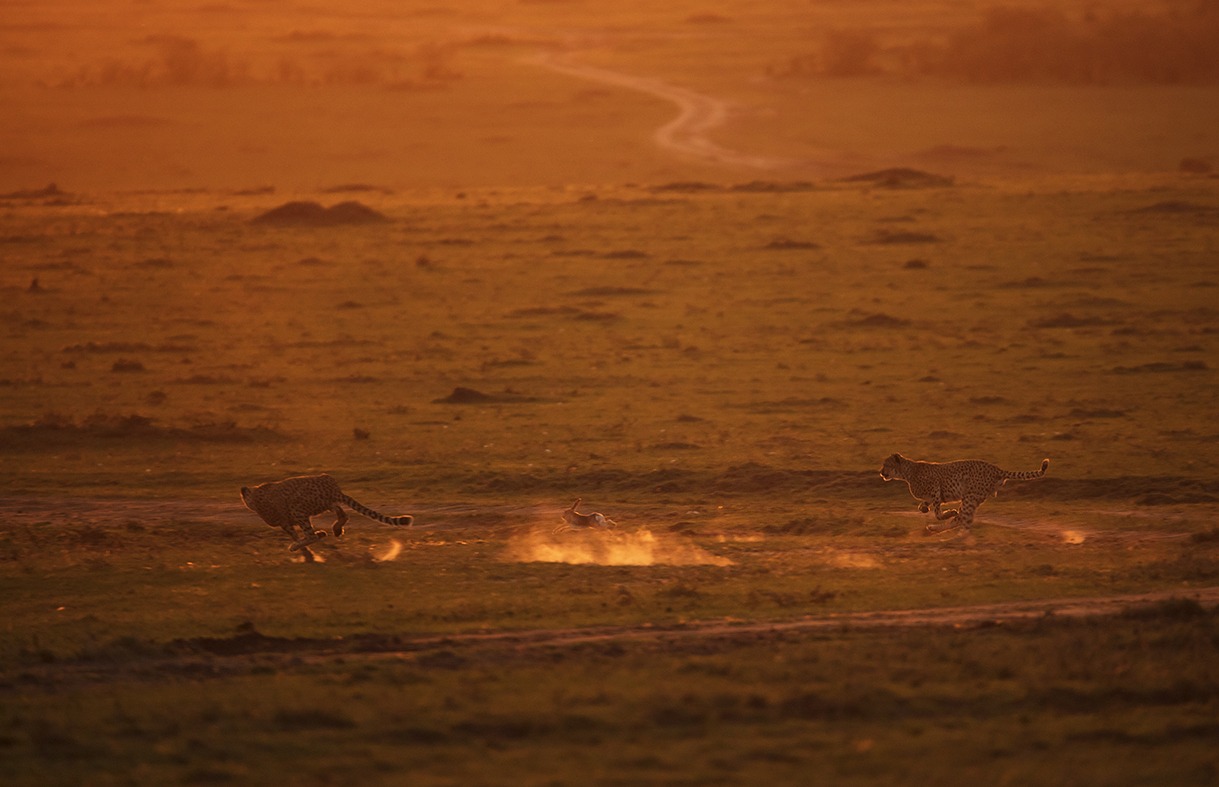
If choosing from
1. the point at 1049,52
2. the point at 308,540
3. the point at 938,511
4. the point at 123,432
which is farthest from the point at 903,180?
the point at 308,540

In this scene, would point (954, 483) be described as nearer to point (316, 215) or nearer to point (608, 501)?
point (608, 501)

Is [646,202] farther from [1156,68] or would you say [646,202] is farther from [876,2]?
[876,2]

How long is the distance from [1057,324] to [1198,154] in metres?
44.6

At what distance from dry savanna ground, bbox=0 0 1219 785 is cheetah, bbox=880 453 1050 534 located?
41 cm

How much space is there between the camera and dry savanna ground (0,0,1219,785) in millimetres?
10711

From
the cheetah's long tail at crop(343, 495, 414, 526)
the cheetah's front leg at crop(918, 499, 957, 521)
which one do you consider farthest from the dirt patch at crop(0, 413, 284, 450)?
the cheetah's front leg at crop(918, 499, 957, 521)

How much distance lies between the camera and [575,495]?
20125 millimetres

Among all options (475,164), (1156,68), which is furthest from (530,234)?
(1156,68)

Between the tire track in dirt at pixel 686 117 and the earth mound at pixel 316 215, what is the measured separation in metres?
26.9

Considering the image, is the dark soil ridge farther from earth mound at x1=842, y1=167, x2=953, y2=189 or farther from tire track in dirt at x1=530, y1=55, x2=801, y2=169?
tire track in dirt at x1=530, y1=55, x2=801, y2=169

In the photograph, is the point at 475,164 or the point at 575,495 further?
the point at 475,164

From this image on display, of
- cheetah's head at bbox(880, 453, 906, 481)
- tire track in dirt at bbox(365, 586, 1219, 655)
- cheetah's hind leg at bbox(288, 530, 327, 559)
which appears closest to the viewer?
tire track in dirt at bbox(365, 586, 1219, 655)

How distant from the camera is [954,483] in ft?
55.9

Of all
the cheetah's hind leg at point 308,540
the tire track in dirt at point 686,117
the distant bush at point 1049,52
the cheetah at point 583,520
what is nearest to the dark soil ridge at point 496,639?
the cheetah's hind leg at point 308,540
